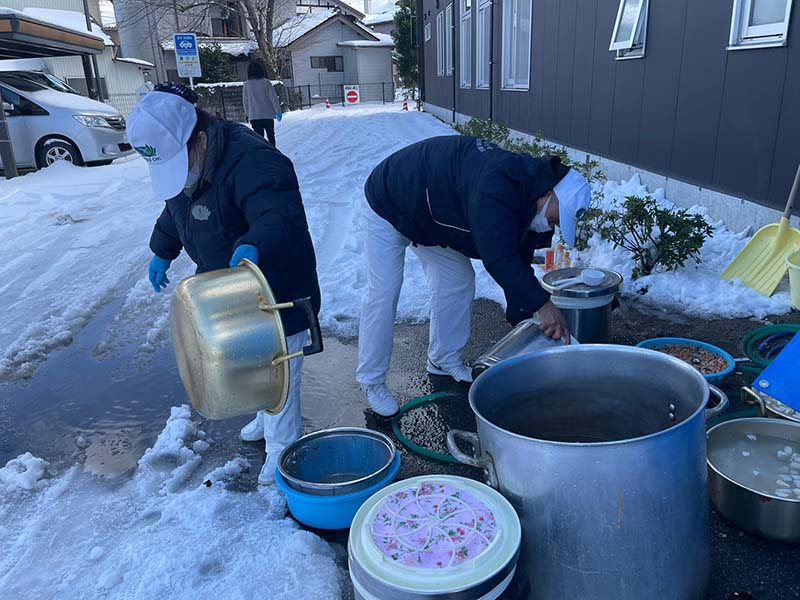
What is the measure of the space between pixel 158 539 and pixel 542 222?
206 centimetres

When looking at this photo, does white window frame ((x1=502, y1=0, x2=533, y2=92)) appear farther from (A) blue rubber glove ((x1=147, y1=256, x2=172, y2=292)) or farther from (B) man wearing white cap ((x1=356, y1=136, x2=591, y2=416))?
(A) blue rubber glove ((x1=147, y1=256, x2=172, y2=292))

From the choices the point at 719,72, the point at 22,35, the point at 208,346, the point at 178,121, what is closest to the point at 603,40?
the point at 719,72

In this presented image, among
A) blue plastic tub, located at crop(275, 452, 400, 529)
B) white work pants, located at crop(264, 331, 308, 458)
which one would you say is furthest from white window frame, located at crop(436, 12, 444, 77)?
blue plastic tub, located at crop(275, 452, 400, 529)

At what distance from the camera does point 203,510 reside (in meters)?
2.71

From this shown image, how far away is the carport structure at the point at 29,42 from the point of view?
36.1ft

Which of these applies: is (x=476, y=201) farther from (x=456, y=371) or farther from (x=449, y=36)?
(x=449, y=36)

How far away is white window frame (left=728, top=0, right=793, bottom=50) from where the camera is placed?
15.0ft

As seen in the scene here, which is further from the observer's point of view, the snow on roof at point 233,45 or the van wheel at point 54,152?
the snow on roof at point 233,45

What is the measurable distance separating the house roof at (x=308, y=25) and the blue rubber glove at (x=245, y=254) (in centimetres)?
4215

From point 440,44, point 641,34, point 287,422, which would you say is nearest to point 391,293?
point 287,422

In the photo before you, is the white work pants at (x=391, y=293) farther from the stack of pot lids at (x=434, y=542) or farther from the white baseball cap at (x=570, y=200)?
the stack of pot lids at (x=434, y=542)

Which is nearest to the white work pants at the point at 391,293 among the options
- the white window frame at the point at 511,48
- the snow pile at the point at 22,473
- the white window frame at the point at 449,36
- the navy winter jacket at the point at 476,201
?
the navy winter jacket at the point at 476,201

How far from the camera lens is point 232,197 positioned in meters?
2.60

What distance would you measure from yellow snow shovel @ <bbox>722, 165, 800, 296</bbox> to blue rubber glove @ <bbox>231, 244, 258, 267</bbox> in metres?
3.76
